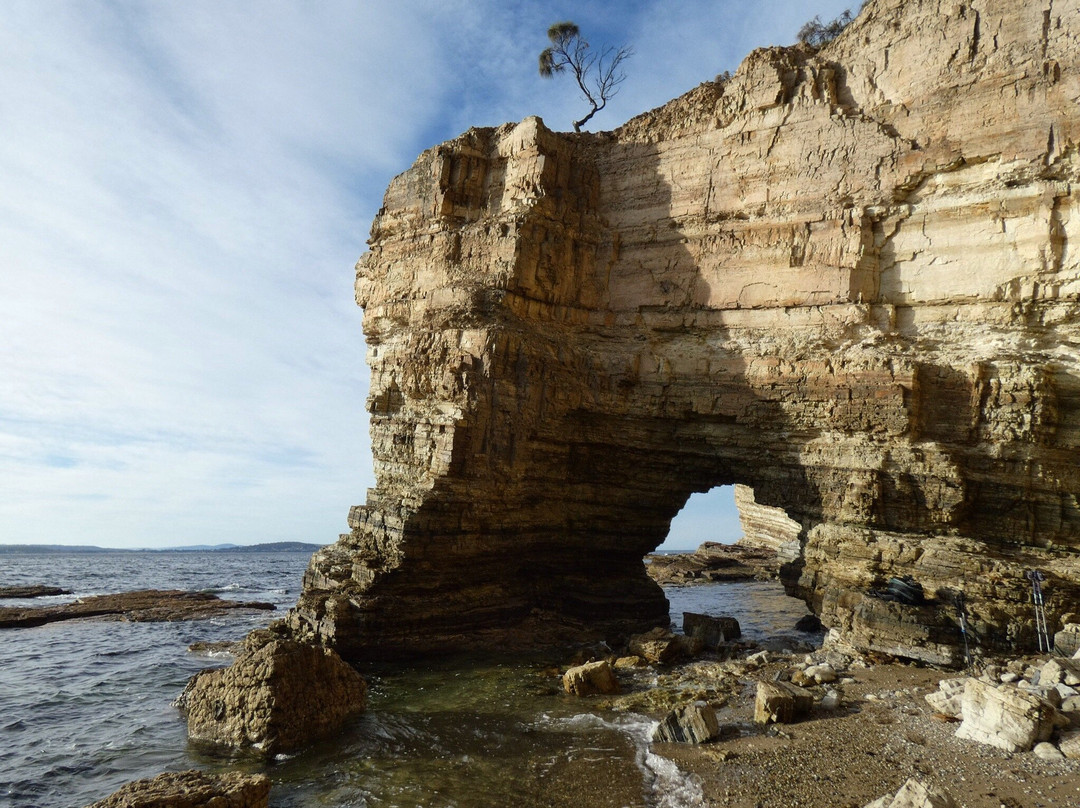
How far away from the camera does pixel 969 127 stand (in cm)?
1395

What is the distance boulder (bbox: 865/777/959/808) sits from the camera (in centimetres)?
571

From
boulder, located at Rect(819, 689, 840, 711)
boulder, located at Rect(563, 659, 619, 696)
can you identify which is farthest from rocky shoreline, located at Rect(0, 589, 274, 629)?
boulder, located at Rect(819, 689, 840, 711)

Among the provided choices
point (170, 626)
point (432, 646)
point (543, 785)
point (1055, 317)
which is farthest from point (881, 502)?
point (170, 626)

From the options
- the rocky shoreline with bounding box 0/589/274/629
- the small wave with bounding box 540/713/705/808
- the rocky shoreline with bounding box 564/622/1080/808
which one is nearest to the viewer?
the rocky shoreline with bounding box 564/622/1080/808

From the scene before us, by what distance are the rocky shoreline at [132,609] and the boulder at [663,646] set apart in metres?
17.0

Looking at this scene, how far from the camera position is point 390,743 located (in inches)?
376

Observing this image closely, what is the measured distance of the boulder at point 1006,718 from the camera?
7.18 metres

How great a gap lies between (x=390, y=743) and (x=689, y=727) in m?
4.52

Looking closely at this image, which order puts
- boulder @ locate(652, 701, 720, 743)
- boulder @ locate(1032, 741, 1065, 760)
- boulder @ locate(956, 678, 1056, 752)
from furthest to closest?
boulder @ locate(652, 701, 720, 743) < boulder @ locate(956, 678, 1056, 752) < boulder @ locate(1032, 741, 1065, 760)

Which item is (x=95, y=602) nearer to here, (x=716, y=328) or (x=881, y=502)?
(x=716, y=328)

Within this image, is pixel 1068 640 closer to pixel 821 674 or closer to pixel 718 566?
pixel 821 674

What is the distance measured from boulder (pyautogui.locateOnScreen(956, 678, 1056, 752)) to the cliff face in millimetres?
3627

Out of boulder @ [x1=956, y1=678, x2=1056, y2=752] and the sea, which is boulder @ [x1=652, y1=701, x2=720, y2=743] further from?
boulder @ [x1=956, y1=678, x2=1056, y2=752]

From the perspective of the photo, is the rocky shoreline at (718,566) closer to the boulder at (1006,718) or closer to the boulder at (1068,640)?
the boulder at (1068,640)
